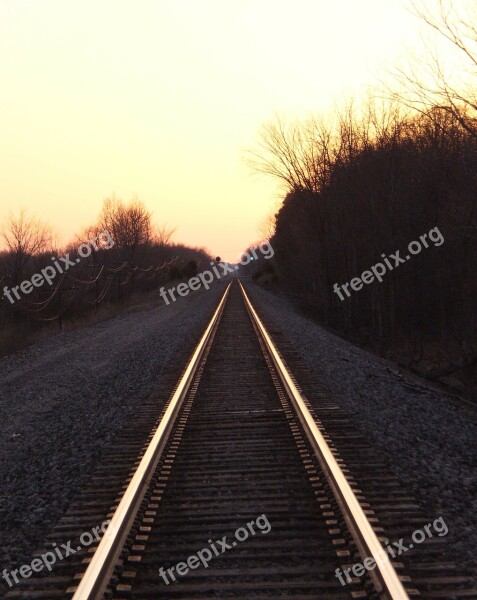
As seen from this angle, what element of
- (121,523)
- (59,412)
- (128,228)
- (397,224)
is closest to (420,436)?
(121,523)

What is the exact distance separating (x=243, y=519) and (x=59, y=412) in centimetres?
566

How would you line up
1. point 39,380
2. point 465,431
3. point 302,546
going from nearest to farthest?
point 302,546 → point 465,431 → point 39,380

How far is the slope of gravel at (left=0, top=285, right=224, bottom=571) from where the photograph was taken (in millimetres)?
5195

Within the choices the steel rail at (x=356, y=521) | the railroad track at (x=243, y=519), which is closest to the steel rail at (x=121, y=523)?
the railroad track at (x=243, y=519)

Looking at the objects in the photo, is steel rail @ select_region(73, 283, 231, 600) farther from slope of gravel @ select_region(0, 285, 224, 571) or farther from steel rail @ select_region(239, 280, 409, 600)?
steel rail @ select_region(239, 280, 409, 600)

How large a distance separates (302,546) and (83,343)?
55.5 feet

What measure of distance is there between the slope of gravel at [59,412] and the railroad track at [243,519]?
1.05 feet

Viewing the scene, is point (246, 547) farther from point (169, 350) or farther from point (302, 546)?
point (169, 350)

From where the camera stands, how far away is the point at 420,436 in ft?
24.2

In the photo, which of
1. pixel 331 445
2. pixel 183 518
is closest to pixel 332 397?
pixel 331 445

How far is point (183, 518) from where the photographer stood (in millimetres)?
4730

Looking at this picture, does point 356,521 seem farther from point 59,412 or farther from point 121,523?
point 59,412

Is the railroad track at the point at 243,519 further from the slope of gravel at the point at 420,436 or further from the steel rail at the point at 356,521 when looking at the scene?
the slope of gravel at the point at 420,436

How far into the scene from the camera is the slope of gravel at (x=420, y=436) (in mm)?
4902
